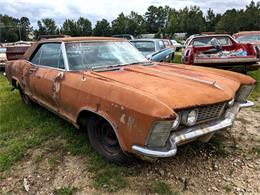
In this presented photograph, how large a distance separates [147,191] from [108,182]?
44 cm

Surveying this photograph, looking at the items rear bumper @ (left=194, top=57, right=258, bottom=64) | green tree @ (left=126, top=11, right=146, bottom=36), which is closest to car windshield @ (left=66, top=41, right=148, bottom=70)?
rear bumper @ (left=194, top=57, right=258, bottom=64)

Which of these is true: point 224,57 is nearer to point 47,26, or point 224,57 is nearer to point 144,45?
point 144,45

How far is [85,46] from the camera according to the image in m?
4.42

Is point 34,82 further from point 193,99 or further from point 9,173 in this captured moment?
point 193,99

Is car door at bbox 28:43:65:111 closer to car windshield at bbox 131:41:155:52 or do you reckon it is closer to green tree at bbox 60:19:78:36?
car windshield at bbox 131:41:155:52

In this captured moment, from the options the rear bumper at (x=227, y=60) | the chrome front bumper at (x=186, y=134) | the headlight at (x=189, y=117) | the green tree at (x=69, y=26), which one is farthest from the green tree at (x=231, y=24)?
the headlight at (x=189, y=117)

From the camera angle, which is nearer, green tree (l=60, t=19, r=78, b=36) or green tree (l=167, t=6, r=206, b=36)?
green tree (l=167, t=6, r=206, b=36)

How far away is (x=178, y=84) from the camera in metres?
3.38

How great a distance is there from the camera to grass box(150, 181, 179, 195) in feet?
9.84

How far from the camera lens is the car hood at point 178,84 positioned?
299 cm

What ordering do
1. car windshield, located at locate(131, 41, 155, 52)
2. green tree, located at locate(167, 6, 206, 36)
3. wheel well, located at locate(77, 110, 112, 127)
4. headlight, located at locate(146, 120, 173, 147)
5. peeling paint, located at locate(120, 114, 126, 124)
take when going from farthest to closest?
green tree, located at locate(167, 6, 206, 36) → car windshield, located at locate(131, 41, 155, 52) → wheel well, located at locate(77, 110, 112, 127) → peeling paint, located at locate(120, 114, 126, 124) → headlight, located at locate(146, 120, 173, 147)

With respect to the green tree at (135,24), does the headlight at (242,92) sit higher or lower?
lower

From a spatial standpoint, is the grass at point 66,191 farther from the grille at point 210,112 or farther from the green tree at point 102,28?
the green tree at point 102,28

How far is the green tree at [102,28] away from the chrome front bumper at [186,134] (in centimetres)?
7502
